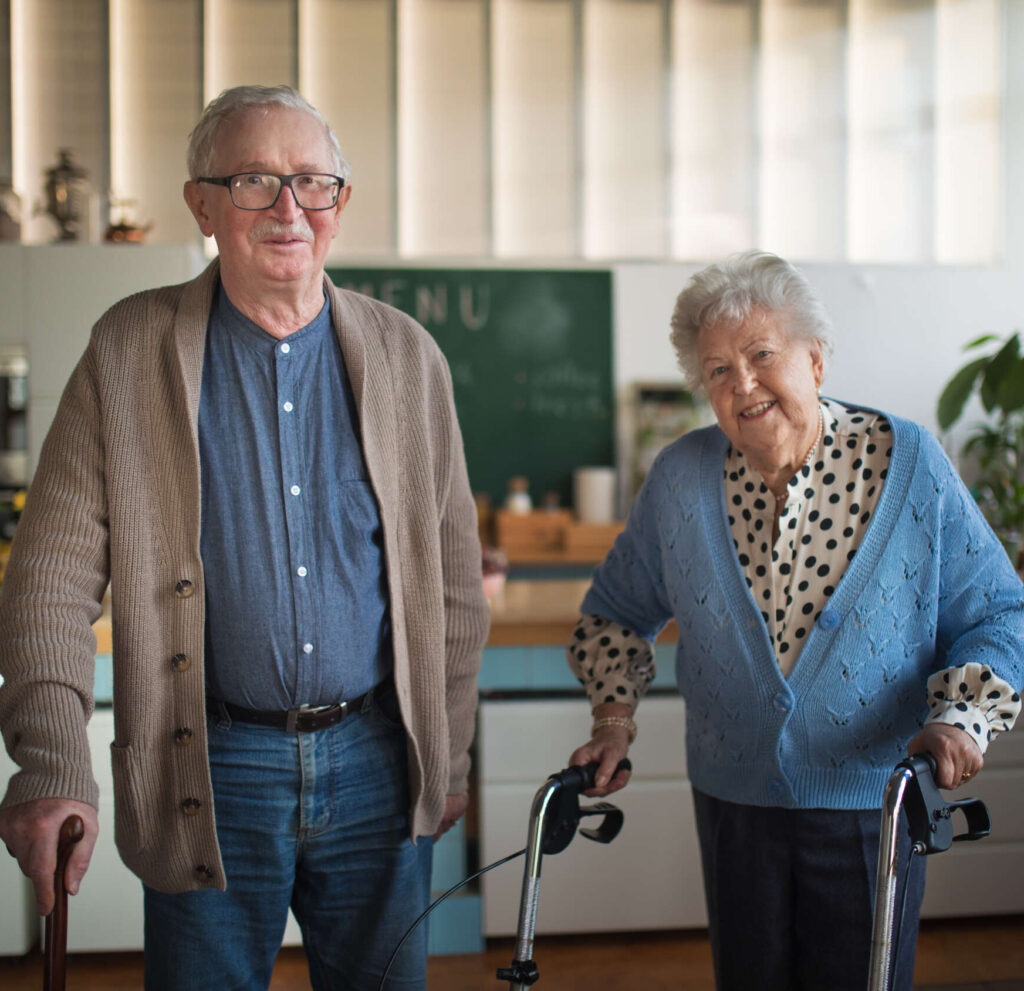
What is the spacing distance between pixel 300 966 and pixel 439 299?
3279 mm

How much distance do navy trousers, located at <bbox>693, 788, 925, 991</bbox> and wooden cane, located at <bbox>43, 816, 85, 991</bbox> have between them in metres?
0.82

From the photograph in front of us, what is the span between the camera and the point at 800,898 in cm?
129

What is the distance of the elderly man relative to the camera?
1.18 meters

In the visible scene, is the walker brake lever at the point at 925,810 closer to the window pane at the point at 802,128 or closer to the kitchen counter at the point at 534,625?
the kitchen counter at the point at 534,625

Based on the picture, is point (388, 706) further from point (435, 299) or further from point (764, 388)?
point (435, 299)

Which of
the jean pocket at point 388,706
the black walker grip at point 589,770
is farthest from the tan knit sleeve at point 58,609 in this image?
the black walker grip at point 589,770

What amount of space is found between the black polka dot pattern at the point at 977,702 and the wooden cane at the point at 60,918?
975 millimetres

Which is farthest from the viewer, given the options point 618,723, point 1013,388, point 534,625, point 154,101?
point 154,101

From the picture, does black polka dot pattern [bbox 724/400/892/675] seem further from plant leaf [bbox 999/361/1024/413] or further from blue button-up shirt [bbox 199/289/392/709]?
plant leaf [bbox 999/361/1024/413]

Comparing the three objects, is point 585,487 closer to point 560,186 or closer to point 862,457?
point 560,186

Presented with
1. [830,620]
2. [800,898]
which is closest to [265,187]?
[830,620]

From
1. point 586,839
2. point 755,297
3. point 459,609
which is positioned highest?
point 755,297

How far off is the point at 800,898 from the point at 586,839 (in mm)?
1179

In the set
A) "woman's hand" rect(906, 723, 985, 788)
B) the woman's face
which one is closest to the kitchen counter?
the woman's face
